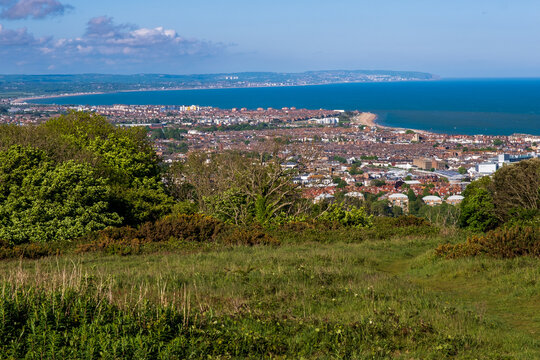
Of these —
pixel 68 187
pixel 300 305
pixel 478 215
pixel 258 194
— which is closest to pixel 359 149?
pixel 258 194

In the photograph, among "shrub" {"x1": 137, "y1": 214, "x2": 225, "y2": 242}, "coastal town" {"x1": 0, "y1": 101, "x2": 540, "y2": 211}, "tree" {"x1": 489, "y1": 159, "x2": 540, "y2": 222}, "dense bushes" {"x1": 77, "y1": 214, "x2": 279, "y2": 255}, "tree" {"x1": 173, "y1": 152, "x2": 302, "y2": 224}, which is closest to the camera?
"dense bushes" {"x1": 77, "y1": 214, "x2": 279, "y2": 255}

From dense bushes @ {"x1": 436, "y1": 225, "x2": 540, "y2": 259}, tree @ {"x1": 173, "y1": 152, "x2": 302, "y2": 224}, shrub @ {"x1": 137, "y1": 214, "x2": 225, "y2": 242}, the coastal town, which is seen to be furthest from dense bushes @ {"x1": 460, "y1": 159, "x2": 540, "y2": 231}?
shrub @ {"x1": 137, "y1": 214, "x2": 225, "y2": 242}

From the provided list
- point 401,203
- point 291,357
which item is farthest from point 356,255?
point 401,203

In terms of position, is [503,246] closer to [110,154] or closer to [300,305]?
[300,305]

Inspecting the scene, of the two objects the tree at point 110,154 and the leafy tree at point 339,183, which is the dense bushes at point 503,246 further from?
the leafy tree at point 339,183

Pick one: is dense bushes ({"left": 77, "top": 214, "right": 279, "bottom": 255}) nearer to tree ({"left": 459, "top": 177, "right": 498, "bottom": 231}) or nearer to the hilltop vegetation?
the hilltop vegetation

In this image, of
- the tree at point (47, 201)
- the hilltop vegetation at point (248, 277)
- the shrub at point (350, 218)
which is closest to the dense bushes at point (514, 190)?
the hilltop vegetation at point (248, 277)
